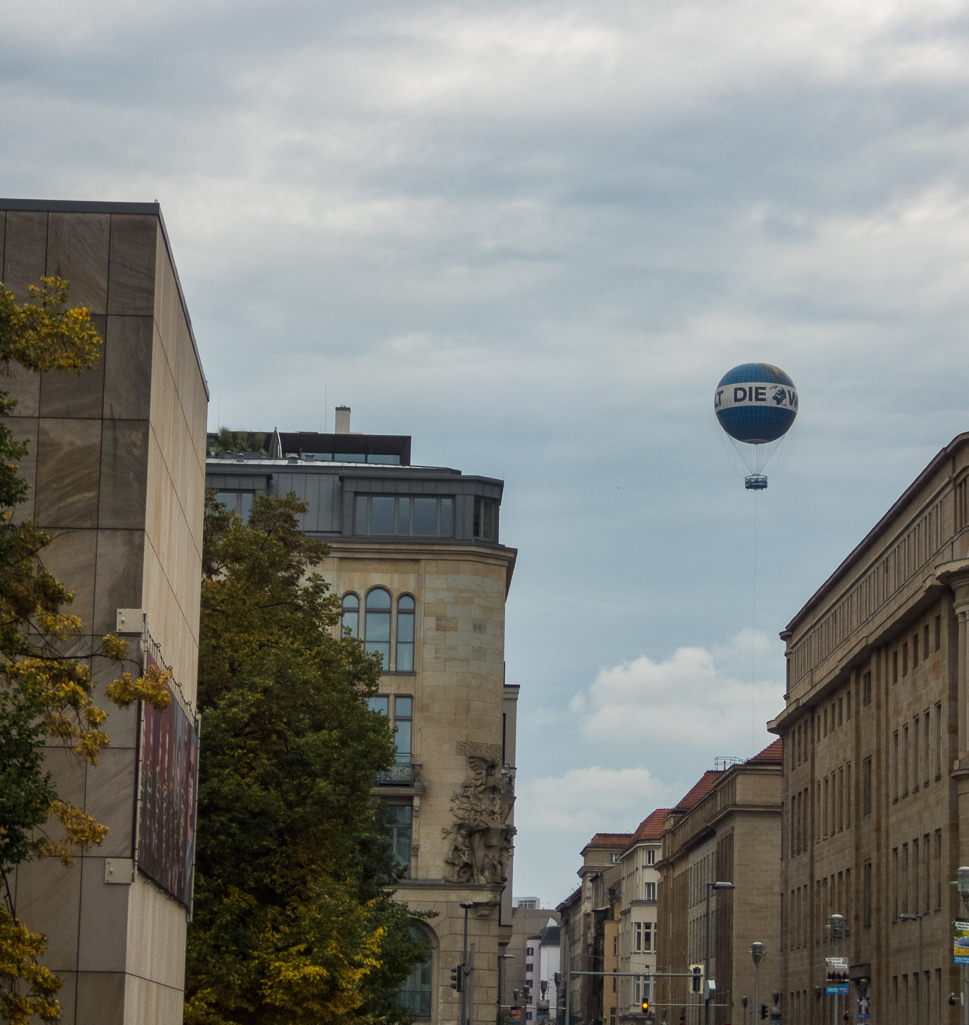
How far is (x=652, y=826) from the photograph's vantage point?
18700 centimetres

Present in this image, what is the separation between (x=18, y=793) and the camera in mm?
17188

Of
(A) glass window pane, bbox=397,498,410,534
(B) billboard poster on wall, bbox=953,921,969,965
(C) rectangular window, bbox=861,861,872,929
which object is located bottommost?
(B) billboard poster on wall, bbox=953,921,969,965

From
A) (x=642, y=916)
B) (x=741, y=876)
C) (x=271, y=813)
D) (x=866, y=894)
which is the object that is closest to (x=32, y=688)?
(x=271, y=813)

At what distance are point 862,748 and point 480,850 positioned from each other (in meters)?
18.0

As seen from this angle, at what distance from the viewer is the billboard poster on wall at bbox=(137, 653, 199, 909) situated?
85.5 feet

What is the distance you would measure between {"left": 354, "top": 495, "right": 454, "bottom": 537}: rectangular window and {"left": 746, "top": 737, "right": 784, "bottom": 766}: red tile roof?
3863cm

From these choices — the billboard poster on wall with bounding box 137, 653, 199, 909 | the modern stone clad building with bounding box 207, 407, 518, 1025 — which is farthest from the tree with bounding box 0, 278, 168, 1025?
the modern stone clad building with bounding box 207, 407, 518, 1025

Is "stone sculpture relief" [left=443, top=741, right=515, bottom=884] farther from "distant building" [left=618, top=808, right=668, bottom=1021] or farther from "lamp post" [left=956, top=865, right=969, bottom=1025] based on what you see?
"distant building" [left=618, top=808, right=668, bottom=1021]

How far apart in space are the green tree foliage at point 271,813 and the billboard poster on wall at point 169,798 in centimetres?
383

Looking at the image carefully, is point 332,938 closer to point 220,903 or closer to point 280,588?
point 220,903

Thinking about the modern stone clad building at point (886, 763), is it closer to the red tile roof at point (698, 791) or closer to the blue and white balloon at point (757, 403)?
the blue and white balloon at point (757, 403)

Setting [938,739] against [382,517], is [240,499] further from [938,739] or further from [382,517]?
[938,739]

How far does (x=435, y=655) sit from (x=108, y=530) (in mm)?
59402

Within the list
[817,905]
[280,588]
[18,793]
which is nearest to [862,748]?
[817,905]
